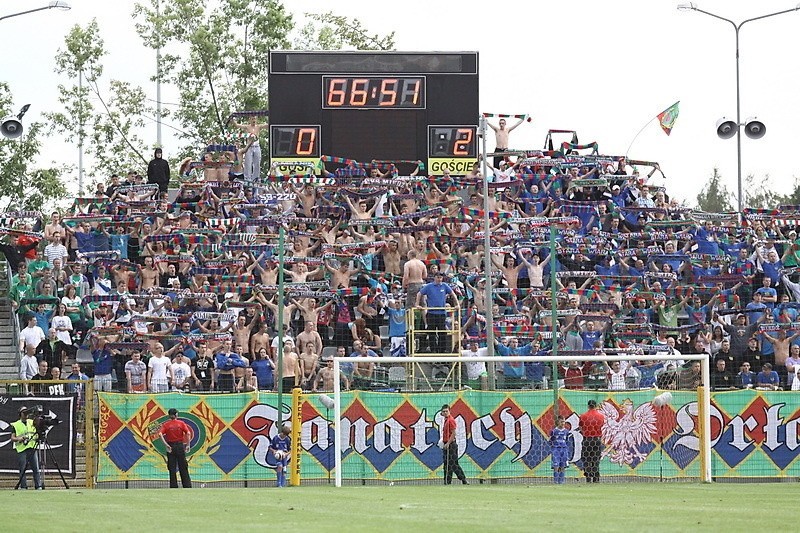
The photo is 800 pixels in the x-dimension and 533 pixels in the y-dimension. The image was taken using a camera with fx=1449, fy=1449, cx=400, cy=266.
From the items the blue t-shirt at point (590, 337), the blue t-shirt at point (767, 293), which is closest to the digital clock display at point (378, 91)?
the blue t-shirt at point (590, 337)

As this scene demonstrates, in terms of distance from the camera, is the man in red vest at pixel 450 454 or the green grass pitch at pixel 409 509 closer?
the green grass pitch at pixel 409 509

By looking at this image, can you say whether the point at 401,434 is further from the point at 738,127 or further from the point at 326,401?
the point at 738,127

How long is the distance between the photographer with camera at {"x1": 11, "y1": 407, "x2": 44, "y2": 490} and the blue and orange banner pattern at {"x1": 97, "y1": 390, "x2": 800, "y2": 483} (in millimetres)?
1217

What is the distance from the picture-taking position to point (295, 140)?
35.4 meters

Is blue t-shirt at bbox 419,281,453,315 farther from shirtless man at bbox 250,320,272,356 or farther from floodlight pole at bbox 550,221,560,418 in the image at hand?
shirtless man at bbox 250,320,272,356

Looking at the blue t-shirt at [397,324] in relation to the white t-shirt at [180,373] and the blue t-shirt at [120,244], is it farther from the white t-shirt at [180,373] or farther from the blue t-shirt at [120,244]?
A: the blue t-shirt at [120,244]

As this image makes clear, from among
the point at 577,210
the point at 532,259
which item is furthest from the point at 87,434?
the point at 577,210

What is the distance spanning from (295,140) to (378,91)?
238 centimetres

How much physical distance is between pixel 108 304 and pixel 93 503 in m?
11.0

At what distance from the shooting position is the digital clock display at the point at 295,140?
35.3 metres

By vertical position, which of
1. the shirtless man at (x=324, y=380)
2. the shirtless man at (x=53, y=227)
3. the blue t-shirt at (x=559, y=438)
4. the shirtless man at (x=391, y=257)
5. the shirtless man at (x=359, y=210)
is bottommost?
the blue t-shirt at (x=559, y=438)

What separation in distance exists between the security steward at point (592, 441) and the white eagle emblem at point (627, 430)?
0.35 metres

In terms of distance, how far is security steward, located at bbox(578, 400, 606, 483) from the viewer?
974 inches

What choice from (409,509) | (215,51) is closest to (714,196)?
(215,51)
